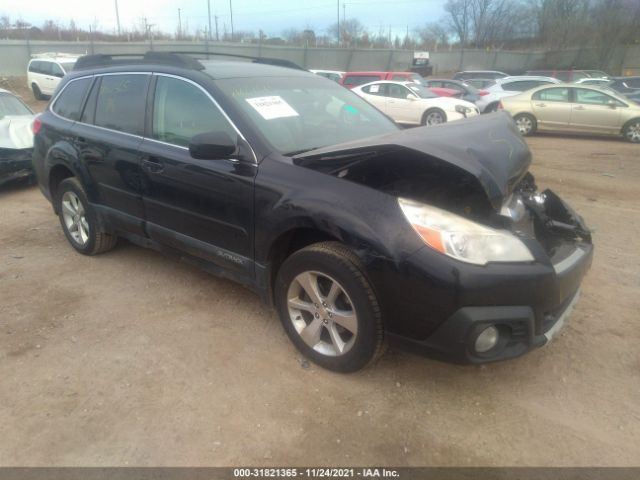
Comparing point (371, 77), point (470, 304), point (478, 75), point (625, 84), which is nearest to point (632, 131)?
point (371, 77)

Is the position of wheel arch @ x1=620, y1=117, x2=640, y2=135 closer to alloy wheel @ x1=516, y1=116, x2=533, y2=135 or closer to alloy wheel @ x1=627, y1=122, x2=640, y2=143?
alloy wheel @ x1=627, y1=122, x2=640, y2=143

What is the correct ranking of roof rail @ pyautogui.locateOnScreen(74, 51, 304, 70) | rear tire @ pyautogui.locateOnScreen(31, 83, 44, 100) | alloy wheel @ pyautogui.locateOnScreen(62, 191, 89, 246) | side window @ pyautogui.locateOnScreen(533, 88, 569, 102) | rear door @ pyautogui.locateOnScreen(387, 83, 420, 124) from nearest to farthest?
roof rail @ pyautogui.locateOnScreen(74, 51, 304, 70)
alloy wheel @ pyautogui.locateOnScreen(62, 191, 89, 246)
side window @ pyautogui.locateOnScreen(533, 88, 569, 102)
rear door @ pyautogui.locateOnScreen(387, 83, 420, 124)
rear tire @ pyautogui.locateOnScreen(31, 83, 44, 100)

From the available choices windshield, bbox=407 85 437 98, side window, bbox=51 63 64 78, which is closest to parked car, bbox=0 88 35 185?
windshield, bbox=407 85 437 98

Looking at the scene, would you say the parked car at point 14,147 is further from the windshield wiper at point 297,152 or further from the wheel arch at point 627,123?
the wheel arch at point 627,123

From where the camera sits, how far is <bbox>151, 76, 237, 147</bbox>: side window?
319 cm

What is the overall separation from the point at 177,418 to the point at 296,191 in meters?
1.37

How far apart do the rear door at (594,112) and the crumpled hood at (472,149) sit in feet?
37.3

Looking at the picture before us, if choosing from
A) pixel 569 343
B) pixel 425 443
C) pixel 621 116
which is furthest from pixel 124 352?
pixel 621 116

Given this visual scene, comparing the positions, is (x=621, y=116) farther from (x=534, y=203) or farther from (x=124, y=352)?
(x=124, y=352)

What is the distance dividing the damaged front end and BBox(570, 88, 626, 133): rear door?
1188cm

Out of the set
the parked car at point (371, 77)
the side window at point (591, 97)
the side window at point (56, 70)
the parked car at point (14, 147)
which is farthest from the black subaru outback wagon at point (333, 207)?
the side window at point (56, 70)

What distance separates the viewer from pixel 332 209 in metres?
2.59

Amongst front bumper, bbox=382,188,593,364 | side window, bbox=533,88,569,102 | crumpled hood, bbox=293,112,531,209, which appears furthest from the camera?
side window, bbox=533,88,569,102

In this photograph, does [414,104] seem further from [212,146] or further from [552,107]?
[212,146]
